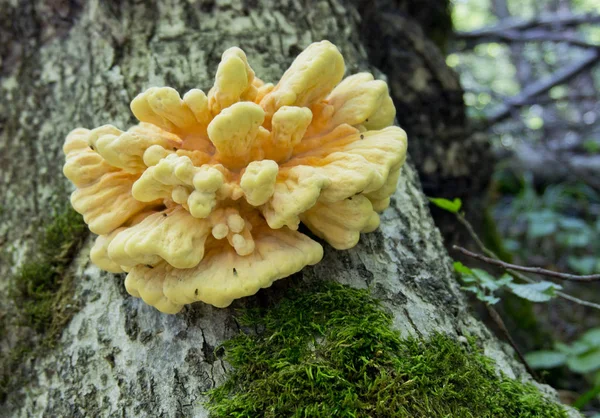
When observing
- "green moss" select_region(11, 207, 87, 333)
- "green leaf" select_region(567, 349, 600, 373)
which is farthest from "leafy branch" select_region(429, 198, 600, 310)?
"green moss" select_region(11, 207, 87, 333)

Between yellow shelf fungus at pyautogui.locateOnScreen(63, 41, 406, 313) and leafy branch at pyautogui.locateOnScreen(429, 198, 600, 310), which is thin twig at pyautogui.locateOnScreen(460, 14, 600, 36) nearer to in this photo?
leafy branch at pyautogui.locateOnScreen(429, 198, 600, 310)

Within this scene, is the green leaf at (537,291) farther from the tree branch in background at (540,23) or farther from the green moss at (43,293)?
the tree branch in background at (540,23)

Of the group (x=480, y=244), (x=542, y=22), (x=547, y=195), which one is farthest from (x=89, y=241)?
(x=547, y=195)

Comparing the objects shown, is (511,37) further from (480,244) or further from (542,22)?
(480,244)

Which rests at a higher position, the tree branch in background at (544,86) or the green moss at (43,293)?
the green moss at (43,293)

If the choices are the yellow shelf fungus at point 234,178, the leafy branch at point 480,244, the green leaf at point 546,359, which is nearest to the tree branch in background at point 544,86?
the green leaf at point 546,359

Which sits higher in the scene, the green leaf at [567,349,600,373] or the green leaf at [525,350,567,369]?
the green leaf at [567,349,600,373]
